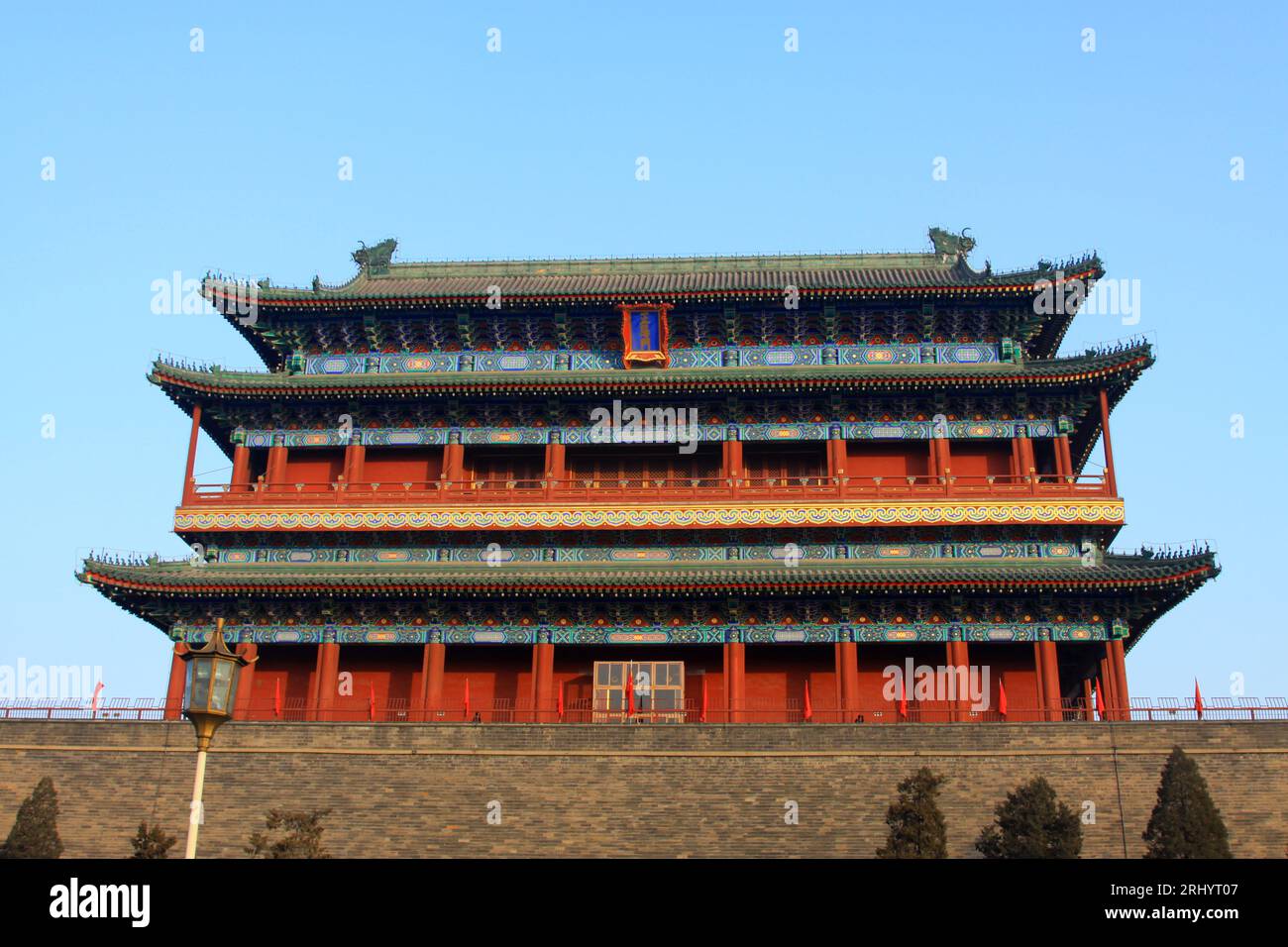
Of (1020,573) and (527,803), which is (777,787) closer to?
(527,803)

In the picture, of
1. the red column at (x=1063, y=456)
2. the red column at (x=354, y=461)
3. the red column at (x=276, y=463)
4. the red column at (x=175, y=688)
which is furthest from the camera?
the red column at (x=276, y=463)

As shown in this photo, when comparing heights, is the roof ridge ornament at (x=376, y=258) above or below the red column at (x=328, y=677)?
above

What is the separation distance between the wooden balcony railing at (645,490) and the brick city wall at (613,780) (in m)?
8.24

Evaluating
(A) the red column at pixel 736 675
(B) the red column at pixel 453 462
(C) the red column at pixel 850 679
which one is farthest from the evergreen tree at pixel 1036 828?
(B) the red column at pixel 453 462

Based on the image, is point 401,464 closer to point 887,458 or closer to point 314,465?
point 314,465

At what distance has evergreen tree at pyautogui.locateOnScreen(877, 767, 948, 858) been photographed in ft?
75.4

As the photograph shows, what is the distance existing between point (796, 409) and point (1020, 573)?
8027 mm

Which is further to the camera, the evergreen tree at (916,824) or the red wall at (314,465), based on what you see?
the red wall at (314,465)

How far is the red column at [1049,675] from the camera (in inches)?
1287

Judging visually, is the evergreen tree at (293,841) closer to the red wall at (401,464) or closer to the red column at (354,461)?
the red column at (354,461)

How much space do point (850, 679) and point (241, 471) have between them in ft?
60.0

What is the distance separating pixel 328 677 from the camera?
113 feet

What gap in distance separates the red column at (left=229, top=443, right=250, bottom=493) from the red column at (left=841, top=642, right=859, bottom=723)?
683 inches

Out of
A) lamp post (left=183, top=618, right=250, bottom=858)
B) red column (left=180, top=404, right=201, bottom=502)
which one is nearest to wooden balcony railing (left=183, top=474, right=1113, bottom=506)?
red column (left=180, top=404, right=201, bottom=502)
